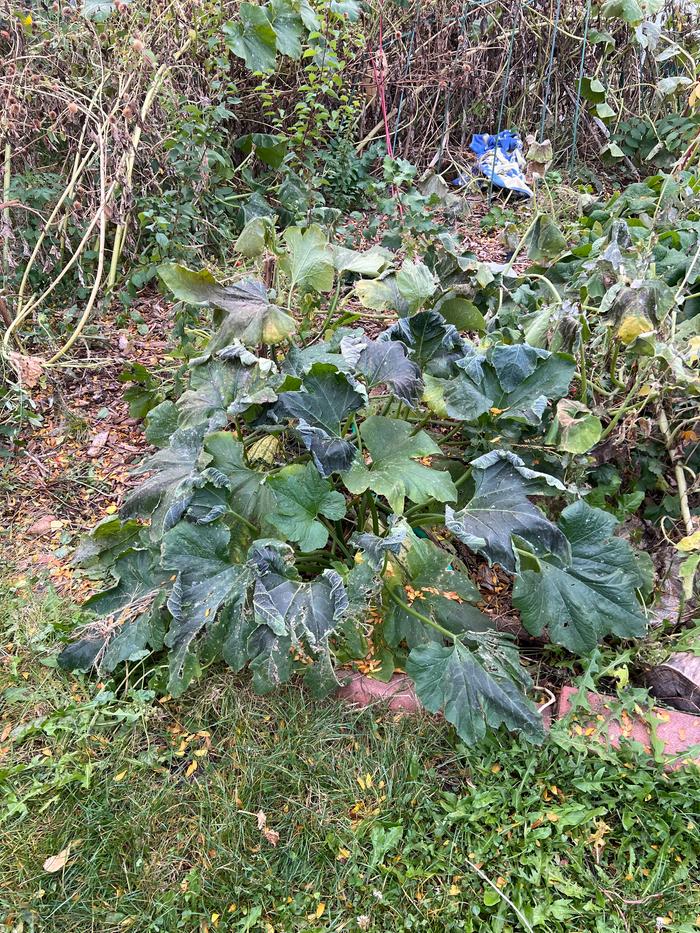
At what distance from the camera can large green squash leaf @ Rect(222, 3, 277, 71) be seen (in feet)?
9.78

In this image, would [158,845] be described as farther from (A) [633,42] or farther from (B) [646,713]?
(A) [633,42]

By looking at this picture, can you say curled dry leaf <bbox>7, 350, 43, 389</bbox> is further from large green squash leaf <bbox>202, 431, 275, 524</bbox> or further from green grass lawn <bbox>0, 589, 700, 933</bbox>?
green grass lawn <bbox>0, 589, 700, 933</bbox>

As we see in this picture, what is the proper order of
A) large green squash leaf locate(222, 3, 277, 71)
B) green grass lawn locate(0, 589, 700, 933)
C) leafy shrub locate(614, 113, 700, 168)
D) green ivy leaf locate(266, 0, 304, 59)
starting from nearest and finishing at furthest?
1. green grass lawn locate(0, 589, 700, 933)
2. large green squash leaf locate(222, 3, 277, 71)
3. green ivy leaf locate(266, 0, 304, 59)
4. leafy shrub locate(614, 113, 700, 168)

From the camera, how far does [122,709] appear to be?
6.12ft

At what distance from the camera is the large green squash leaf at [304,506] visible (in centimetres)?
169

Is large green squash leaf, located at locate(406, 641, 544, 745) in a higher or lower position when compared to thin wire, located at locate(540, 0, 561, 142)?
lower

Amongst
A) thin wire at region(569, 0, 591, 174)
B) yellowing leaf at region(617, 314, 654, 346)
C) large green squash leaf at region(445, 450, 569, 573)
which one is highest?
thin wire at region(569, 0, 591, 174)

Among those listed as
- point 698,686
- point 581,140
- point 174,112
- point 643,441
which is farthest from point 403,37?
point 698,686

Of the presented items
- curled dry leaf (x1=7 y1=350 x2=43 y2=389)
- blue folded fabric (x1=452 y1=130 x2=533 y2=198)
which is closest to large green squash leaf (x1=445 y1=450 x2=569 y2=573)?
curled dry leaf (x1=7 y1=350 x2=43 y2=389)

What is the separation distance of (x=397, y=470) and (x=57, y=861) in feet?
4.13

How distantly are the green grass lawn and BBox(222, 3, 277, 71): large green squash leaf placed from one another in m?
2.78

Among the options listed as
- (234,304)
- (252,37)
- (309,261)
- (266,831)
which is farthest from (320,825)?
(252,37)

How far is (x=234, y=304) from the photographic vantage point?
2.08 meters

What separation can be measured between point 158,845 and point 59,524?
1277 millimetres
